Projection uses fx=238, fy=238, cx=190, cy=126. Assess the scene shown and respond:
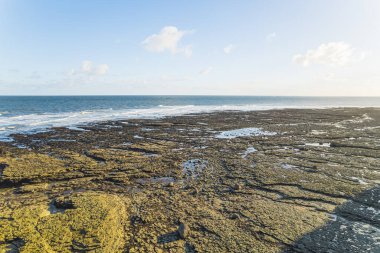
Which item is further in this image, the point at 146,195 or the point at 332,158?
the point at 332,158

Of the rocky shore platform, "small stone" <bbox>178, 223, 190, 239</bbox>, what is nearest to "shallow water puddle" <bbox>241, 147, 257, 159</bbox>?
the rocky shore platform

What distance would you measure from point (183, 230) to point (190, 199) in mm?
2237

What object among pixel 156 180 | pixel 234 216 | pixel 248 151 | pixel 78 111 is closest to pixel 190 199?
pixel 234 216

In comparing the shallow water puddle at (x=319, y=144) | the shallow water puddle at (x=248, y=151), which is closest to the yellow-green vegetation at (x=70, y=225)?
the shallow water puddle at (x=248, y=151)

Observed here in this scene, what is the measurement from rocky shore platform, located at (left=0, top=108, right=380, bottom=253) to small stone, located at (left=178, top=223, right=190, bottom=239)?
Result: 0.03 m

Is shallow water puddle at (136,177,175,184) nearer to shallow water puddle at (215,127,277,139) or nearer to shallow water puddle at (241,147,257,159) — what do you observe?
shallow water puddle at (241,147,257,159)

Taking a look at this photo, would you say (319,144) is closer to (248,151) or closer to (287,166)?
(248,151)

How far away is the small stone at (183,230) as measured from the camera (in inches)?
250

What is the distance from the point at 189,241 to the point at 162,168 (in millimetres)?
6464

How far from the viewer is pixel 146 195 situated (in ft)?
29.7

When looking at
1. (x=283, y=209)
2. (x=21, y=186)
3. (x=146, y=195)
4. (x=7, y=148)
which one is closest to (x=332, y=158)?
(x=283, y=209)

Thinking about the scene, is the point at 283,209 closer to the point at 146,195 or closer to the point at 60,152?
the point at 146,195

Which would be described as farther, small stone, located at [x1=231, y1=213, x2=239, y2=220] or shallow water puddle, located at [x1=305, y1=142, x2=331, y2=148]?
shallow water puddle, located at [x1=305, y1=142, x2=331, y2=148]

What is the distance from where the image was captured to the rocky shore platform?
623 cm
